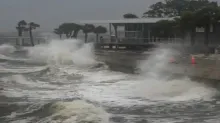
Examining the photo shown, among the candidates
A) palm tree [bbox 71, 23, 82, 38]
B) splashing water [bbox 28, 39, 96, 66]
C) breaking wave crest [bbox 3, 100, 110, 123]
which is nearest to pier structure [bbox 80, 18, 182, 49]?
splashing water [bbox 28, 39, 96, 66]

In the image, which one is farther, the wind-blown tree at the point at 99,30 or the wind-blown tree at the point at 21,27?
the wind-blown tree at the point at 21,27

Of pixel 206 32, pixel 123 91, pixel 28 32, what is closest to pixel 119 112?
pixel 123 91

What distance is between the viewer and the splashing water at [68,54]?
3712 centimetres

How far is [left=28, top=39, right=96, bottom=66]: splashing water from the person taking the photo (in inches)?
1461

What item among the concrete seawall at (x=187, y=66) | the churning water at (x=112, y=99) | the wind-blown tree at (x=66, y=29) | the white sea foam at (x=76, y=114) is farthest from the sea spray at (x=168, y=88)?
the wind-blown tree at (x=66, y=29)

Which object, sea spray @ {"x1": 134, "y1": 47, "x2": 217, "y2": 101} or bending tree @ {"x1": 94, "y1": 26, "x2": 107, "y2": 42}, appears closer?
sea spray @ {"x1": 134, "y1": 47, "x2": 217, "y2": 101}

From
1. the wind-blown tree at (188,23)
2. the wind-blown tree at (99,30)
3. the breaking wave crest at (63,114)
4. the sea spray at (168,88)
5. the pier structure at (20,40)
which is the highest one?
the wind-blown tree at (188,23)

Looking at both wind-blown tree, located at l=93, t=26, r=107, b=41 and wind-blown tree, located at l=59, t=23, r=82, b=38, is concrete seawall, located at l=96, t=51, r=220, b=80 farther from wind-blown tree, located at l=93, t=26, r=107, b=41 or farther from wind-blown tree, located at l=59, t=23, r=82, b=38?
wind-blown tree, located at l=59, t=23, r=82, b=38

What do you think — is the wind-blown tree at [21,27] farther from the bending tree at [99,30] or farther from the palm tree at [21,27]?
the bending tree at [99,30]

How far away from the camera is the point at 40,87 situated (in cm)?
1983

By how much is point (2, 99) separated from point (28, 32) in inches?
3229

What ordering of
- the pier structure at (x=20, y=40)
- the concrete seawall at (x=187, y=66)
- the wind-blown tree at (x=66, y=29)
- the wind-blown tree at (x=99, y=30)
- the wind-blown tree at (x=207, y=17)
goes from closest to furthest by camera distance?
the concrete seawall at (x=187, y=66), the wind-blown tree at (x=207, y=17), the wind-blown tree at (x=99, y=30), the wind-blown tree at (x=66, y=29), the pier structure at (x=20, y=40)

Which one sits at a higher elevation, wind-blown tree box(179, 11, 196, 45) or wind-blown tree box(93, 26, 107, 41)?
wind-blown tree box(179, 11, 196, 45)

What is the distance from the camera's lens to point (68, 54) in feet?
131
